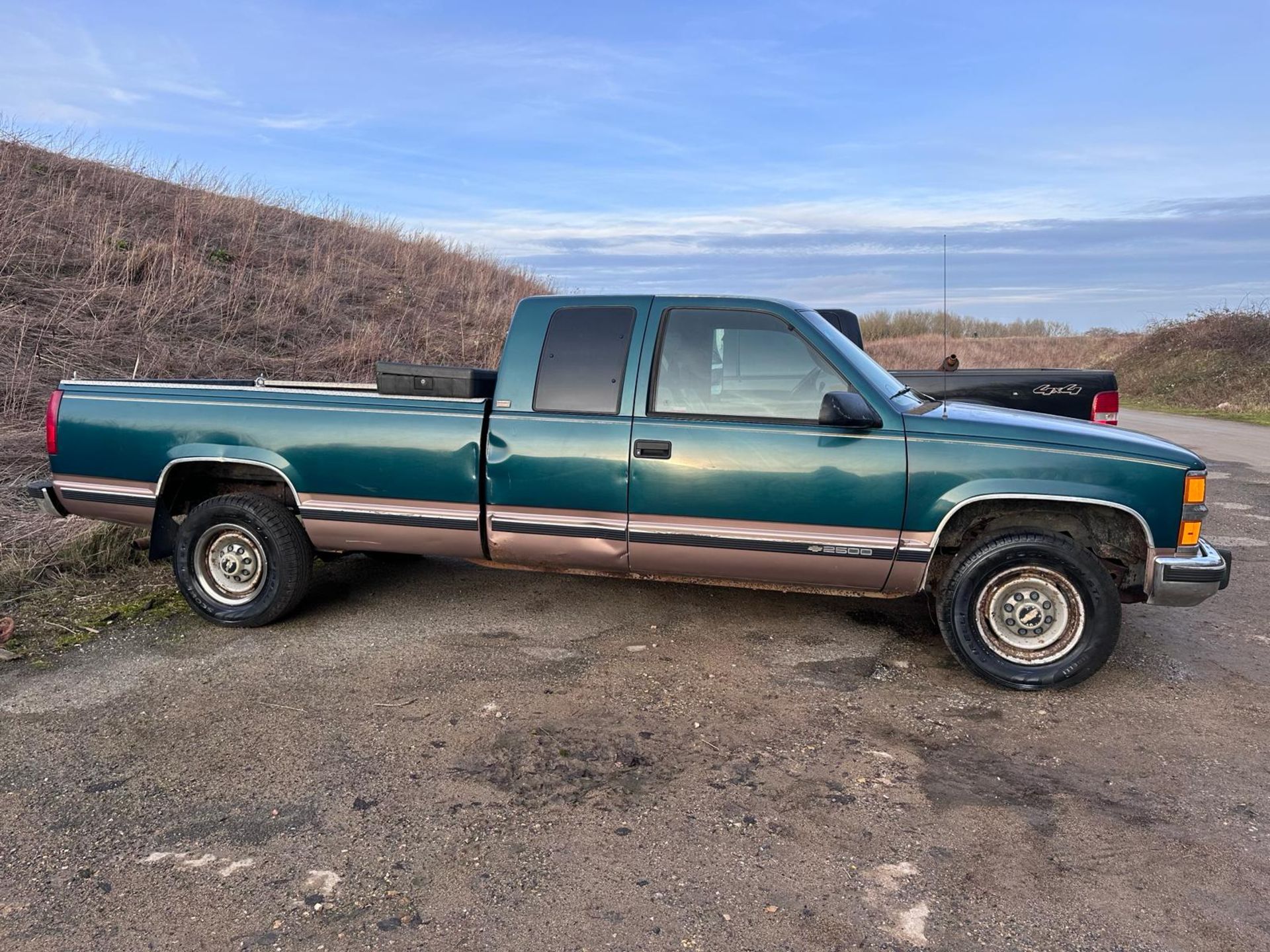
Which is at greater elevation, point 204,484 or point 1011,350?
point 1011,350

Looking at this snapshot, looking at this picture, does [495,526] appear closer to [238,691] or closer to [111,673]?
[238,691]

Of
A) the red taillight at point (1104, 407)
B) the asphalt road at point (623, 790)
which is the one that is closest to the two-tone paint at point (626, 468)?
the asphalt road at point (623, 790)

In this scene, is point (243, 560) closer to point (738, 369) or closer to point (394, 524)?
point (394, 524)

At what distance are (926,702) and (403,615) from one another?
122 inches

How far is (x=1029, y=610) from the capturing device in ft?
15.0

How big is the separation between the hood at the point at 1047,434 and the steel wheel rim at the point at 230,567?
3.80 meters

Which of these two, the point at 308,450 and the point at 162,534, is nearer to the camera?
the point at 308,450

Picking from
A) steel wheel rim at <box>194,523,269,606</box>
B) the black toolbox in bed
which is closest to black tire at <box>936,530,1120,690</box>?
the black toolbox in bed

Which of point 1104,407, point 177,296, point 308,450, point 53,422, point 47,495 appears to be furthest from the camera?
point 177,296

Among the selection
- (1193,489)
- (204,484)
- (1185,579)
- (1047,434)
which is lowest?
(1185,579)

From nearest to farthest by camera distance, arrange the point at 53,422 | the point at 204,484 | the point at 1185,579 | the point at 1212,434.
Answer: the point at 1185,579 → the point at 53,422 → the point at 204,484 → the point at 1212,434

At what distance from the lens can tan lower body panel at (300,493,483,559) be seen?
5.02 meters

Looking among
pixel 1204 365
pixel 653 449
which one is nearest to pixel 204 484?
pixel 653 449

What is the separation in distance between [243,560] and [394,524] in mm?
1025
